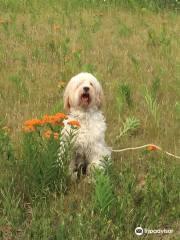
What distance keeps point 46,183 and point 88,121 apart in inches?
42.7

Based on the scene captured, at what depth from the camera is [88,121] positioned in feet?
17.9

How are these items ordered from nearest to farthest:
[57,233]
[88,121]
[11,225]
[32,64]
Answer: [57,233], [11,225], [88,121], [32,64]

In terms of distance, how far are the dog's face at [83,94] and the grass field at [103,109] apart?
0.15 m

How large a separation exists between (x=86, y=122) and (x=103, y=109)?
1.48 m

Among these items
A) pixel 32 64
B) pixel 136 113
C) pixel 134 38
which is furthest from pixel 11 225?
pixel 134 38

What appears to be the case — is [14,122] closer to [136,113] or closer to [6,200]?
[136,113]

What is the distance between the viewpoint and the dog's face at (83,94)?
17.6 ft

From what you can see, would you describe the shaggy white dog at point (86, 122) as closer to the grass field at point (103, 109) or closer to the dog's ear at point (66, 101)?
the dog's ear at point (66, 101)

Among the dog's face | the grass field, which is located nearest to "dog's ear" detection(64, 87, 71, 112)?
the dog's face

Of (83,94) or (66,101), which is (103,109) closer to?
(66,101)

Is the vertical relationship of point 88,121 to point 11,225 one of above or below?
above

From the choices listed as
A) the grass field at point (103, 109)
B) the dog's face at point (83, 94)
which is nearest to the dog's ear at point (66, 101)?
the dog's face at point (83, 94)

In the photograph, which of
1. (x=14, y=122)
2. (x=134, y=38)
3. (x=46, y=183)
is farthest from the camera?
(x=134, y=38)

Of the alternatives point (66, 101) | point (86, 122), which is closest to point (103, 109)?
point (66, 101)
